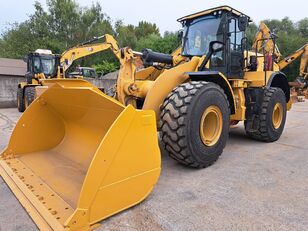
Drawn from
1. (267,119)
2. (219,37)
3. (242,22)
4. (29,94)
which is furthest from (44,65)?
(267,119)

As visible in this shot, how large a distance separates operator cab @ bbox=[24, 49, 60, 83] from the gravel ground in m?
9.46

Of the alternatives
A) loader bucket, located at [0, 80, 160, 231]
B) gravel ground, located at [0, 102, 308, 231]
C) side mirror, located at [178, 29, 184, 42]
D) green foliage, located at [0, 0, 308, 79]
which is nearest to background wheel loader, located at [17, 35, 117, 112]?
side mirror, located at [178, 29, 184, 42]

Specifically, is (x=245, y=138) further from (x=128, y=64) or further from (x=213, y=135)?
(x=128, y=64)

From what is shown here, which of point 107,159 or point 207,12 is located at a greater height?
point 207,12

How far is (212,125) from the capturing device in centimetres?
357

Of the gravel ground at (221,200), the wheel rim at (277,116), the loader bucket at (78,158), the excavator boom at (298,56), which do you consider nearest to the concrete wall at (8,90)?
the loader bucket at (78,158)

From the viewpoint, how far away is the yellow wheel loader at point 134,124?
220cm

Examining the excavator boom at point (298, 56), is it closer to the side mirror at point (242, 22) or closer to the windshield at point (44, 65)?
the side mirror at point (242, 22)

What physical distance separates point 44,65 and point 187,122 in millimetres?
10243

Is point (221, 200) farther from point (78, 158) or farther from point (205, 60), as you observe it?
point (205, 60)

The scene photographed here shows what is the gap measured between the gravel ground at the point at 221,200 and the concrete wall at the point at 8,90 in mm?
12518

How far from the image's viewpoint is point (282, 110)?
5117 millimetres

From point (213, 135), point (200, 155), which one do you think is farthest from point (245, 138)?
point (200, 155)

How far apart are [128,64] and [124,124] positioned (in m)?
1.90
